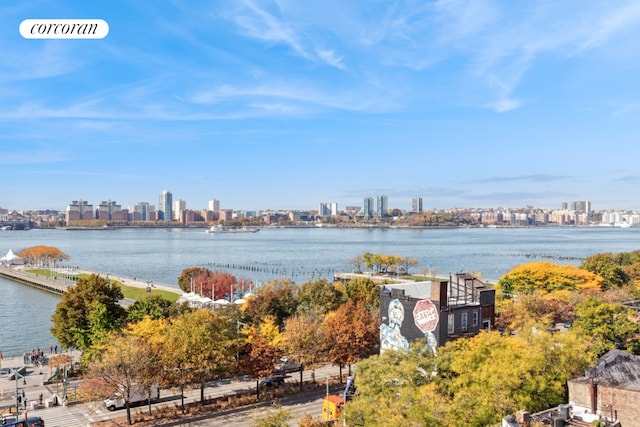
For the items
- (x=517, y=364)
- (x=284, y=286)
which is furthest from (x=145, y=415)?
(x=284, y=286)

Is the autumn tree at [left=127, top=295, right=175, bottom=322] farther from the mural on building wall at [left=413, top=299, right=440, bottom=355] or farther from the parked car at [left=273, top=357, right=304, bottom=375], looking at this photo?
the mural on building wall at [left=413, top=299, right=440, bottom=355]

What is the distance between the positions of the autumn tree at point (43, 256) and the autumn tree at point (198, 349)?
72712 mm

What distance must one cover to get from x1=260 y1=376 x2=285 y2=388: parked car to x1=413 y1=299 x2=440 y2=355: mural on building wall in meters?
8.19

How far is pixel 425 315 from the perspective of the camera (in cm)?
2720

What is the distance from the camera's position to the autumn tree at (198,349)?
2488cm

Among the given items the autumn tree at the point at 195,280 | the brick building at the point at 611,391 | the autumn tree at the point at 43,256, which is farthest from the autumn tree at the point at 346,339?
the autumn tree at the point at 43,256

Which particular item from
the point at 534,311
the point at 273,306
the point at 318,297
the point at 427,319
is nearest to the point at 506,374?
the point at 427,319

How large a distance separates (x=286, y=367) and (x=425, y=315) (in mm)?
9656

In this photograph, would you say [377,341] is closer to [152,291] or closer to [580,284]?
[580,284]

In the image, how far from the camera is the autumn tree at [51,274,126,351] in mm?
32156

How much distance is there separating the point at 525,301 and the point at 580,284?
19409mm

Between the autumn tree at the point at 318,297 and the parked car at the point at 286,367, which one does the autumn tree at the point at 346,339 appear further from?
the autumn tree at the point at 318,297

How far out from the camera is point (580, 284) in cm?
5350

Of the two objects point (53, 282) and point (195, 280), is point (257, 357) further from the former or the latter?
point (53, 282)
